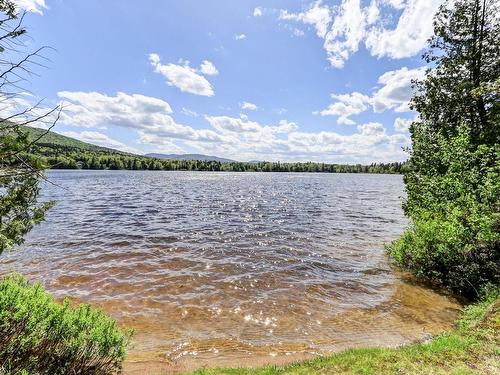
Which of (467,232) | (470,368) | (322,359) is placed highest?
(467,232)

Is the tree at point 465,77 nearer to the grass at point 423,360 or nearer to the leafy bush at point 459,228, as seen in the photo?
the leafy bush at point 459,228

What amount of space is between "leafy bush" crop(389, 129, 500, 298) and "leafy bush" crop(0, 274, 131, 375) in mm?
11542

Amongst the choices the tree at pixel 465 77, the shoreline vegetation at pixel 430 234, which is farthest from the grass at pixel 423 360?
the tree at pixel 465 77

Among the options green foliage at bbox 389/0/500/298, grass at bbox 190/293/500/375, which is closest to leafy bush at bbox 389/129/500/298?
green foliage at bbox 389/0/500/298

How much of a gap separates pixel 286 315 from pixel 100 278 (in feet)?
28.7

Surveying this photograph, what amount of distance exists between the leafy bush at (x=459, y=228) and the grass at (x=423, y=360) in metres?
4.48

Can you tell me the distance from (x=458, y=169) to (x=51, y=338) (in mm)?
15339

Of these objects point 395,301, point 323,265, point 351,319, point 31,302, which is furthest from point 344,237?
point 31,302

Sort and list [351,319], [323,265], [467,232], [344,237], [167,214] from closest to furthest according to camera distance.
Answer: [351,319], [467,232], [323,265], [344,237], [167,214]

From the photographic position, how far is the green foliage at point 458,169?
1137cm

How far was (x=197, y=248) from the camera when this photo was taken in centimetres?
1891

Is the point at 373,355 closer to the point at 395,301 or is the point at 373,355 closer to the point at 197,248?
the point at 395,301

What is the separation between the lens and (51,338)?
5.14 metres

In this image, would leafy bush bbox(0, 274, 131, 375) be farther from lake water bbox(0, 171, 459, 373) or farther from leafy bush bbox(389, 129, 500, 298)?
leafy bush bbox(389, 129, 500, 298)
